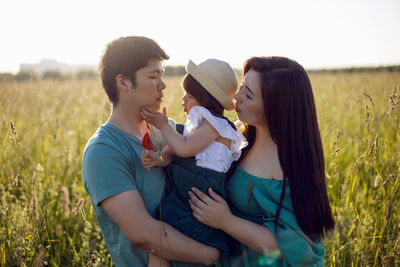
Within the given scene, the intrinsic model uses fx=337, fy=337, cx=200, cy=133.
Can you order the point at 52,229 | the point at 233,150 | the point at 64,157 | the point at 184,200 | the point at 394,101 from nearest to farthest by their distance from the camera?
the point at 184,200, the point at 233,150, the point at 394,101, the point at 52,229, the point at 64,157

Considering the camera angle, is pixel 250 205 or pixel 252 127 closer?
pixel 250 205

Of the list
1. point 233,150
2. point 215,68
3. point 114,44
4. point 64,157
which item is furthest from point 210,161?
point 64,157

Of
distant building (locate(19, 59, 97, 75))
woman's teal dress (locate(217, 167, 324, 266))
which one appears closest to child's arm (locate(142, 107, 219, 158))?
woman's teal dress (locate(217, 167, 324, 266))

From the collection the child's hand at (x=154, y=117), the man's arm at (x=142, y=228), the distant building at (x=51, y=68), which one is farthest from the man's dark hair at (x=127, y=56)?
the distant building at (x=51, y=68)

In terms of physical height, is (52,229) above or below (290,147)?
below

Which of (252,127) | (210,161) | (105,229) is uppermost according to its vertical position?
(252,127)

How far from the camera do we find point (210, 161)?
2043 millimetres

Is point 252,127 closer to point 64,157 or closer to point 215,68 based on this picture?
point 215,68

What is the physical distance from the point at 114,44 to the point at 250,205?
4.08 feet

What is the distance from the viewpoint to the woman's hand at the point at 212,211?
5.99ft

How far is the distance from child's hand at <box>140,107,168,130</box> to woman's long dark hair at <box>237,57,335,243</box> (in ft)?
2.02

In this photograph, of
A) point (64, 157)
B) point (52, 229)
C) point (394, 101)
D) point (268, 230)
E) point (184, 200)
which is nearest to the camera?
point (268, 230)

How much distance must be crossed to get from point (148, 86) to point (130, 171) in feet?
1.67

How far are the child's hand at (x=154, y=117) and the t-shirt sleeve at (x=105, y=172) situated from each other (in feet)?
1.06
